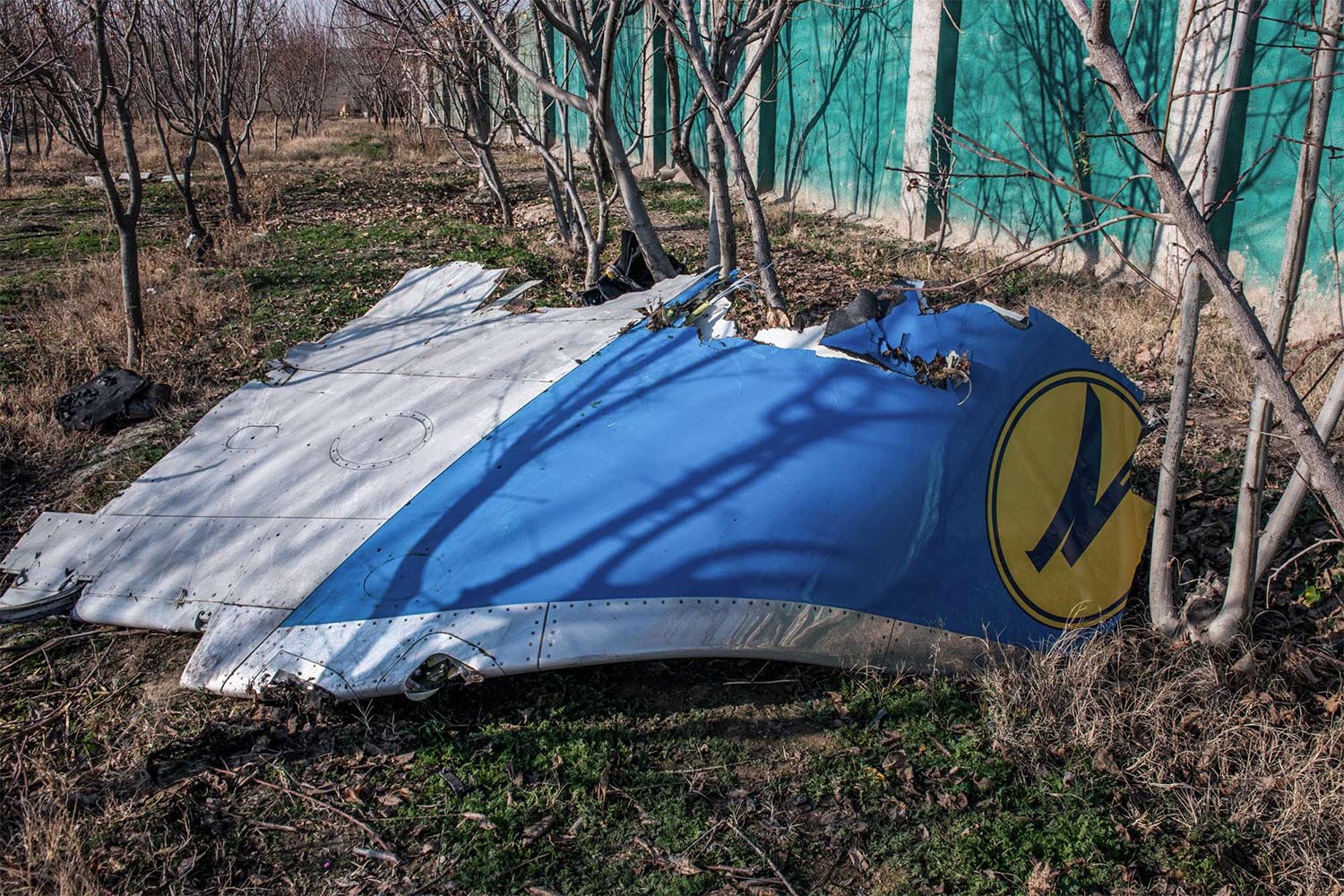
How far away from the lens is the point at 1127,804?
10.5 ft

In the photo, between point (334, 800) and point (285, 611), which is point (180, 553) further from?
point (334, 800)

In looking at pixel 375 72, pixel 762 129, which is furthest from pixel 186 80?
pixel 762 129

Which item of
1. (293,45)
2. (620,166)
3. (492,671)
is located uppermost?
(293,45)

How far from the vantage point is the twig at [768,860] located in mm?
2859

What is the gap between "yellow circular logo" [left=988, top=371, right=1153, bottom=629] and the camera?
3.85 m

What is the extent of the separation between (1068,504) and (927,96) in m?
7.97

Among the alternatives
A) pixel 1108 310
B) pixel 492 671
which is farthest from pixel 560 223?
pixel 492 671

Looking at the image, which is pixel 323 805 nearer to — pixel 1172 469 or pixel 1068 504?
pixel 1068 504

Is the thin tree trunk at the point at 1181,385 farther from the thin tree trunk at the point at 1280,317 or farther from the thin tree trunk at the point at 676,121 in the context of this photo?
the thin tree trunk at the point at 676,121

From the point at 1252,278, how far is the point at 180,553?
776cm

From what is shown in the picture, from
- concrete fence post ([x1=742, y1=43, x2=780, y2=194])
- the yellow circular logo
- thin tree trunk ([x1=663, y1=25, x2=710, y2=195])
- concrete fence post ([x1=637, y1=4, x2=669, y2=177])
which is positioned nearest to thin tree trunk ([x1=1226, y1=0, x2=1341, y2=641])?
the yellow circular logo

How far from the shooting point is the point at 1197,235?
2275 mm

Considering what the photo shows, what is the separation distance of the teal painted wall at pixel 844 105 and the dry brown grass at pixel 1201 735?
27.9 ft

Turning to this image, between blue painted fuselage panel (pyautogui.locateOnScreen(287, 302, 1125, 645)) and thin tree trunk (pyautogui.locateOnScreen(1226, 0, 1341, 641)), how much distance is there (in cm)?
68
